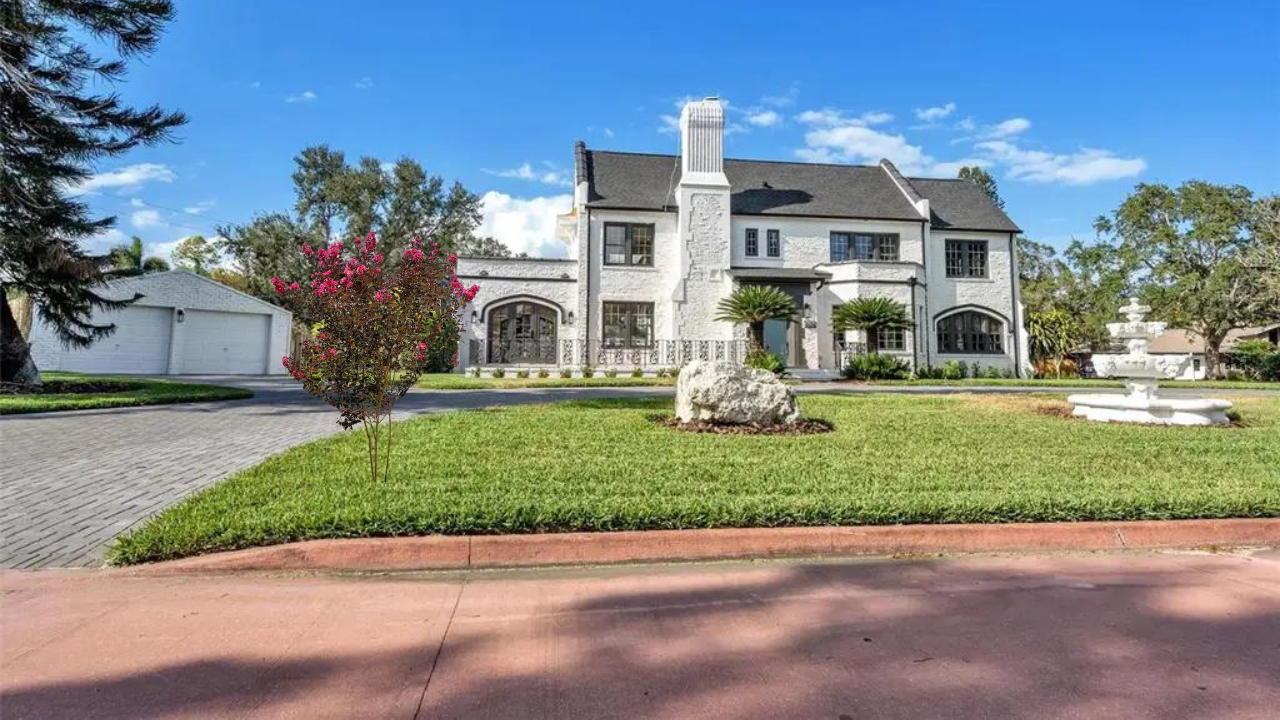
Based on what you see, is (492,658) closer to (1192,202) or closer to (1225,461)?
(1225,461)

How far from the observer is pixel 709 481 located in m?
5.23

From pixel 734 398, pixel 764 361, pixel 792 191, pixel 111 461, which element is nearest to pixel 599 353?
pixel 764 361

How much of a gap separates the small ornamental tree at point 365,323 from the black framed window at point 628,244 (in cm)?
1977

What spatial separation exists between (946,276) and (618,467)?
25.0 m

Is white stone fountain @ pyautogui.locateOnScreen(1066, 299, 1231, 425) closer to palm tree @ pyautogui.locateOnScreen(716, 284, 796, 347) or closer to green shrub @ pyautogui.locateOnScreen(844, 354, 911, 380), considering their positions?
palm tree @ pyautogui.locateOnScreen(716, 284, 796, 347)

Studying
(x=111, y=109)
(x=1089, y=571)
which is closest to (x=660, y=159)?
(x=111, y=109)

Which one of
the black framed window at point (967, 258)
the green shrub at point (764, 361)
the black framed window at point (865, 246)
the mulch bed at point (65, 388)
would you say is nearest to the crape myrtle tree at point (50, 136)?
the mulch bed at point (65, 388)

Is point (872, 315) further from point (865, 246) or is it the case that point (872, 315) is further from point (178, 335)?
point (178, 335)

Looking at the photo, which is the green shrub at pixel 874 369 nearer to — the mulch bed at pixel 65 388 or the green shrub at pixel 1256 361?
the green shrub at pixel 1256 361

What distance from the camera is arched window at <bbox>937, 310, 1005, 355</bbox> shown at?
85.4 feet

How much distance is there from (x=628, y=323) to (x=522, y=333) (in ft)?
13.7

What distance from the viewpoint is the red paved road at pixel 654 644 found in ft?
7.30

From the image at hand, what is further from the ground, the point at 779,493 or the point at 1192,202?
the point at 1192,202

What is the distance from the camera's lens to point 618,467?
224 inches
